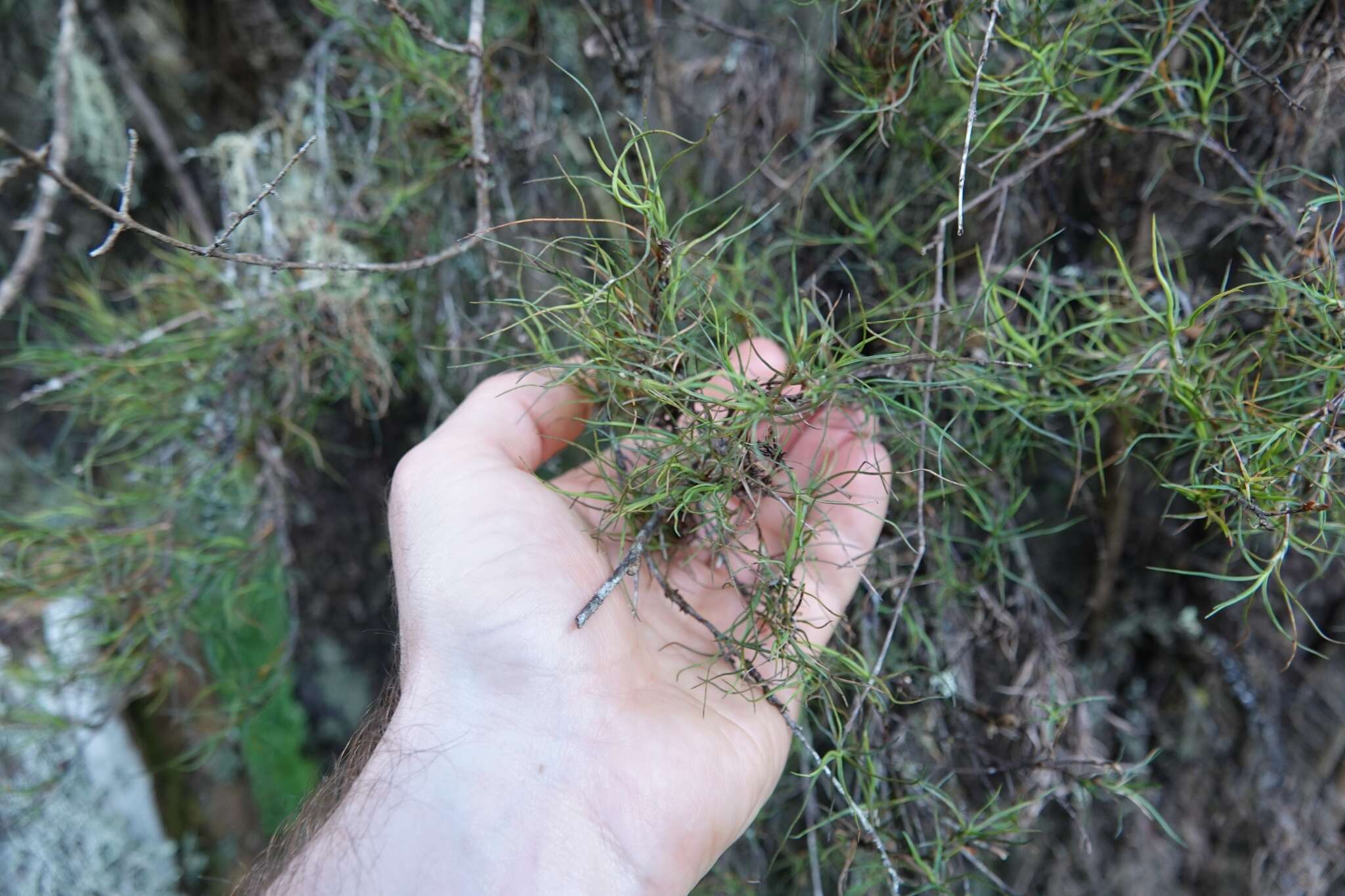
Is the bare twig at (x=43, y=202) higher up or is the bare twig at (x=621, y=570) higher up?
the bare twig at (x=43, y=202)

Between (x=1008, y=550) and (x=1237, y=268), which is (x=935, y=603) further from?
(x=1237, y=268)

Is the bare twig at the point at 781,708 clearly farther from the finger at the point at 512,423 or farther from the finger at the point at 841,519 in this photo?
the finger at the point at 512,423

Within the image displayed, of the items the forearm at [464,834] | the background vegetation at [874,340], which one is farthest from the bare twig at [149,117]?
the forearm at [464,834]

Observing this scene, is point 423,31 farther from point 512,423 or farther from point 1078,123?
point 1078,123

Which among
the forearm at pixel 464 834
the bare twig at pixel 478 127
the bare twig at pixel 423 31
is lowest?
the forearm at pixel 464 834

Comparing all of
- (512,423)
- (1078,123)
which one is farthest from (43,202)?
(1078,123)

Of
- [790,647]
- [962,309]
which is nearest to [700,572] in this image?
[790,647]

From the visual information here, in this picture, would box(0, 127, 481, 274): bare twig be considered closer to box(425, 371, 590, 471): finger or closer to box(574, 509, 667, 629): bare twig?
box(425, 371, 590, 471): finger
